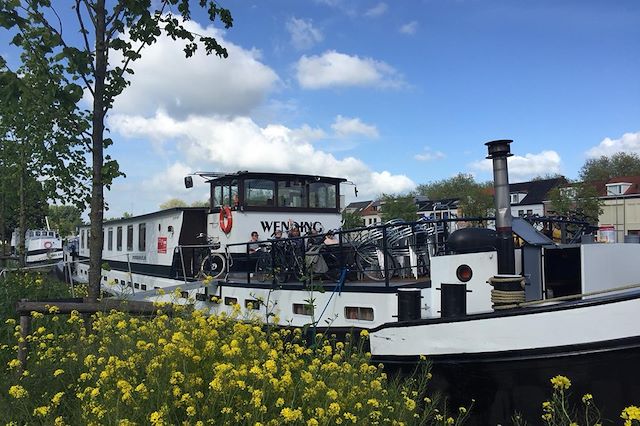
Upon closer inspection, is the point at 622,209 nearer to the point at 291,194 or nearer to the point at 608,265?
the point at 291,194

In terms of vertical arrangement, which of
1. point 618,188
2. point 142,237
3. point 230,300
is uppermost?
point 618,188

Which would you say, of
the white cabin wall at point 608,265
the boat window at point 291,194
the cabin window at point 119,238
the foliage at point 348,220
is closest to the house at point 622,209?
the foliage at point 348,220

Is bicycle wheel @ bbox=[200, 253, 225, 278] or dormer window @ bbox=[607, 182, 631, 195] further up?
dormer window @ bbox=[607, 182, 631, 195]

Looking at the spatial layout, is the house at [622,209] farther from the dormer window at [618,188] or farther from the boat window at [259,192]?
the boat window at [259,192]

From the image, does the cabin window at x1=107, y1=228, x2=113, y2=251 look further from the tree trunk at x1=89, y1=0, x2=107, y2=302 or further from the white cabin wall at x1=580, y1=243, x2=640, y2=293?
the white cabin wall at x1=580, y1=243, x2=640, y2=293

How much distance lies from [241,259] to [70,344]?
532cm

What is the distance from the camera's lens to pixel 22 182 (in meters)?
12.8

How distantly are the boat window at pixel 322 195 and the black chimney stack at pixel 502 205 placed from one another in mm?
5923

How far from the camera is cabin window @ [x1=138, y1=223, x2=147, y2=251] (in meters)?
13.4

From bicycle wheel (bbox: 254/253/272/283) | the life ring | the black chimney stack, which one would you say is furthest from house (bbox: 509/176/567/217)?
the black chimney stack

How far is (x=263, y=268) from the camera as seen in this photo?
9172 mm

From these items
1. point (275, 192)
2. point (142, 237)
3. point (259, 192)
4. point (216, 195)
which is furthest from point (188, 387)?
point (142, 237)

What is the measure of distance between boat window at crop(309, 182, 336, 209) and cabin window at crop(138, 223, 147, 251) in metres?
4.73

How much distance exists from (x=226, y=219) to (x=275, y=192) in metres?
1.14
